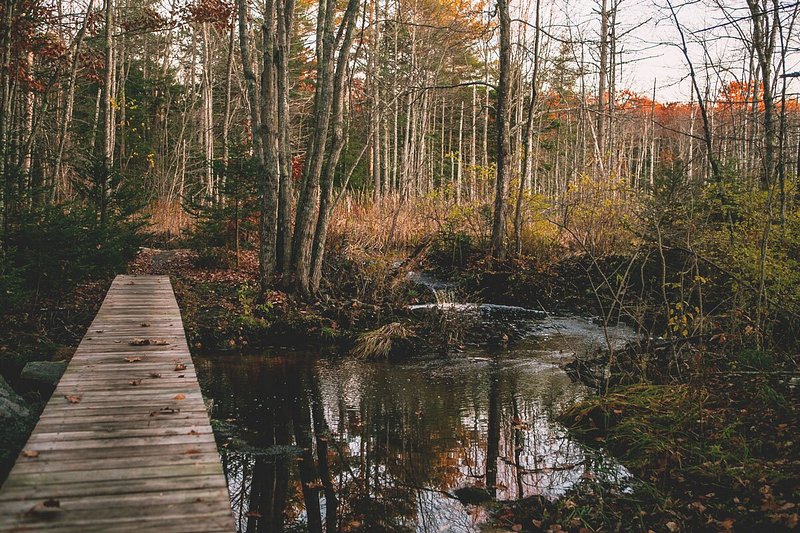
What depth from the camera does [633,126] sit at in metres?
41.6

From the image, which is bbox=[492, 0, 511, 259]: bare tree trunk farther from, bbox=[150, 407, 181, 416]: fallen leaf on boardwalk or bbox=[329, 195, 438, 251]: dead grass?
bbox=[150, 407, 181, 416]: fallen leaf on boardwalk

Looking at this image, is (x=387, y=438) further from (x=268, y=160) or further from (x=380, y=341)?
(x=268, y=160)

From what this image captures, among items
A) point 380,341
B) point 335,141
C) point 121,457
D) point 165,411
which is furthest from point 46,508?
point 335,141

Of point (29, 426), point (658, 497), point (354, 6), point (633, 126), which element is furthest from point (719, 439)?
point (633, 126)

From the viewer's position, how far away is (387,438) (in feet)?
19.9

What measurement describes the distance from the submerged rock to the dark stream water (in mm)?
1613

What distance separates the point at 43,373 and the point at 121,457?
4.14 m

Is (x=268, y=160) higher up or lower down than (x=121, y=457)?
higher up

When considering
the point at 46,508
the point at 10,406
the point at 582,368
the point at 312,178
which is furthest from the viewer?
the point at 312,178

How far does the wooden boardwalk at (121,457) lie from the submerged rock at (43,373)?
1.42 m

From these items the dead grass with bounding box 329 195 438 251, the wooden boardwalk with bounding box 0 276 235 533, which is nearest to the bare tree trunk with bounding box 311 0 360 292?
the dead grass with bounding box 329 195 438 251

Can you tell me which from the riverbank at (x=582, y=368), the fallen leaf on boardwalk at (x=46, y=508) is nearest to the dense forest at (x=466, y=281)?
the riverbank at (x=582, y=368)

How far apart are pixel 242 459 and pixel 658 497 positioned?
341cm

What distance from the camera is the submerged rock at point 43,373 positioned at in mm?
6465
